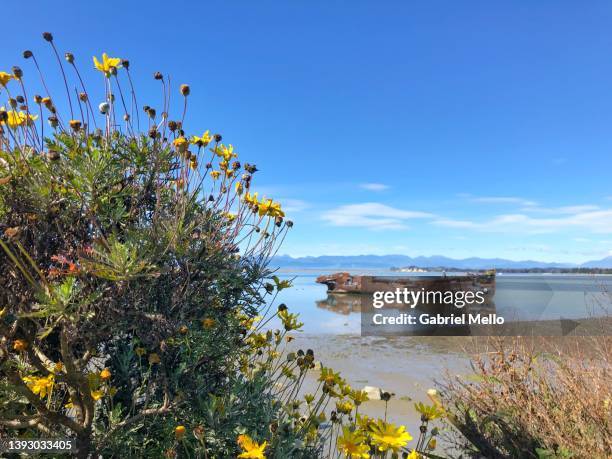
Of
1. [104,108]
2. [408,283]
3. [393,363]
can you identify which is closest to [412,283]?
[408,283]

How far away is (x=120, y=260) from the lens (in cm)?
158

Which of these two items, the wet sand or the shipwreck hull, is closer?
the wet sand

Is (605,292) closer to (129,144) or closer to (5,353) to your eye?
(129,144)

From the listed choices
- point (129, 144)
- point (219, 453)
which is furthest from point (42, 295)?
point (219, 453)

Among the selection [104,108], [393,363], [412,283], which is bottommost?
[393,363]

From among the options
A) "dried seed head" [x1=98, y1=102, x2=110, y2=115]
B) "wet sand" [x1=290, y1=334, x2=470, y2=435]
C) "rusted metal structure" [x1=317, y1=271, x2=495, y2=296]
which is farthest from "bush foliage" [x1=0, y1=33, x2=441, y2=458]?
"rusted metal structure" [x1=317, y1=271, x2=495, y2=296]

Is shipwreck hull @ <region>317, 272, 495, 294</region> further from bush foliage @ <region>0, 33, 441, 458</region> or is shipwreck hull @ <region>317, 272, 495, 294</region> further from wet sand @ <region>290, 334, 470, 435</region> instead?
bush foliage @ <region>0, 33, 441, 458</region>

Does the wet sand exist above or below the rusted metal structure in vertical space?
below

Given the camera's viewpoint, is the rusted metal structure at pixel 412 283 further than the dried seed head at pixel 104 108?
Yes

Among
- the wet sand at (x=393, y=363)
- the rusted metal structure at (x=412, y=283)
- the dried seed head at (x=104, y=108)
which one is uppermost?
the dried seed head at (x=104, y=108)

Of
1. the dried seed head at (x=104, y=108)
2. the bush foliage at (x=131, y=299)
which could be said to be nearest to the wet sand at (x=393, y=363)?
the bush foliage at (x=131, y=299)

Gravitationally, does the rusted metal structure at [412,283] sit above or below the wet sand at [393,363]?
above

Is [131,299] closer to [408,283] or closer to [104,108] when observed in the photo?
[104,108]

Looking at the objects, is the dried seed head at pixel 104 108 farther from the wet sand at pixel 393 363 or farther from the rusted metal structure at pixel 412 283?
the rusted metal structure at pixel 412 283
